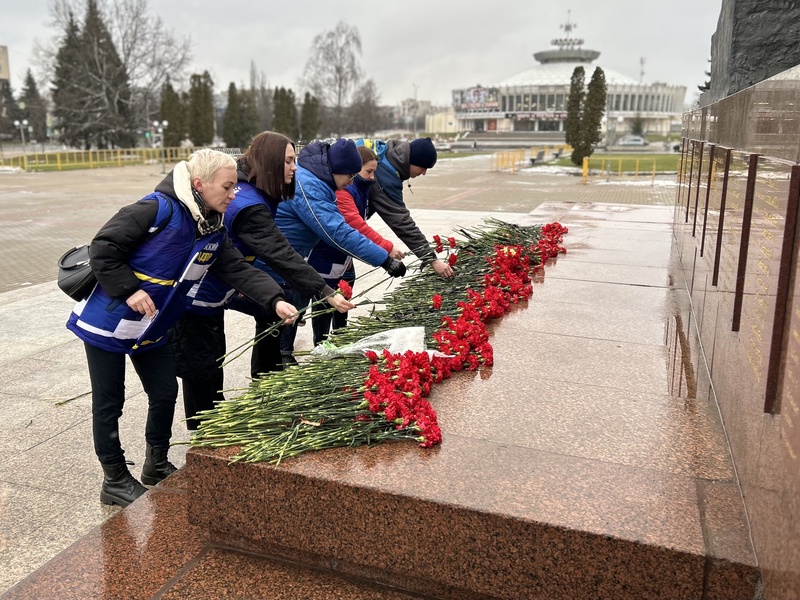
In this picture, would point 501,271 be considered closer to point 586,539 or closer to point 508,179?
point 586,539

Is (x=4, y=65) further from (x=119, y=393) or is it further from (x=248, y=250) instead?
(x=119, y=393)

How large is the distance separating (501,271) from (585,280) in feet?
2.72

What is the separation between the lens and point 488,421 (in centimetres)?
272

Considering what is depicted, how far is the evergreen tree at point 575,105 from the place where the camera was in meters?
28.4

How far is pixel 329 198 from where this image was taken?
13.3ft

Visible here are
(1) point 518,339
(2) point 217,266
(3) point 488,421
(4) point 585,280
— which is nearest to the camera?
(3) point 488,421

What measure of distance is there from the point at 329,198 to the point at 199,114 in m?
42.7

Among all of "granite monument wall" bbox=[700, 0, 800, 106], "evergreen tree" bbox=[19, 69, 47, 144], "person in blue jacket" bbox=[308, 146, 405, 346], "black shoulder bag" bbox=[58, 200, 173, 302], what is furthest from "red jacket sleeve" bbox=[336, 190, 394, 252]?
"evergreen tree" bbox=[19, 69, 47, 144]

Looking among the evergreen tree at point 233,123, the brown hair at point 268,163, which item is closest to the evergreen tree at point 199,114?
the evergreen tree at point 233,123

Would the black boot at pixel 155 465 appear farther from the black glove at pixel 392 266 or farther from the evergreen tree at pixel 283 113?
the evergreen tree at pixel 283 113

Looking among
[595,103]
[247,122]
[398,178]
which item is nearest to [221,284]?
[398,178]

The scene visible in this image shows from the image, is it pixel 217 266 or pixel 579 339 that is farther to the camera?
pixel 579 339

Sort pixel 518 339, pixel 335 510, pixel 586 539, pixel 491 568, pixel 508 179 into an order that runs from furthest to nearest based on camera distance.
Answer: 1. pixel 508 179
2. pixel 518 339
3. pixel 335 510
4. pixel 491 568
5. pixel 586 539

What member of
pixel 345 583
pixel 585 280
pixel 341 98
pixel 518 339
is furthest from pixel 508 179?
pixel 341 98
